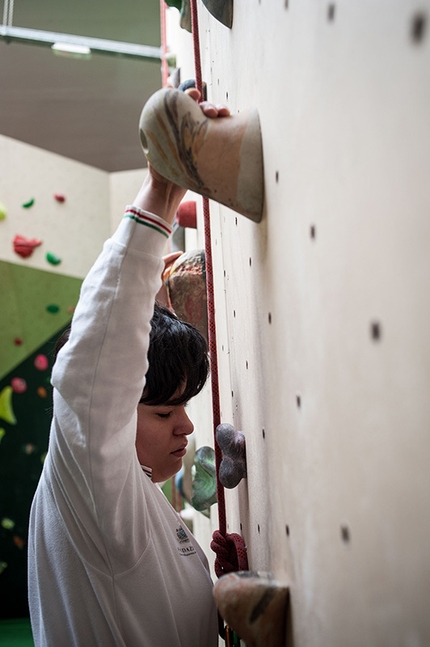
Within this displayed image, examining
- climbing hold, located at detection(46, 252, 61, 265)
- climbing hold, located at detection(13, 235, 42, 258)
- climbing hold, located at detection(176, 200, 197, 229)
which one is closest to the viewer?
climbing hold, located at detection(176, 200, 197, 229)

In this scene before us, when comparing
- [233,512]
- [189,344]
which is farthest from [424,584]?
[233,512]

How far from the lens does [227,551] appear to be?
85 centimetres

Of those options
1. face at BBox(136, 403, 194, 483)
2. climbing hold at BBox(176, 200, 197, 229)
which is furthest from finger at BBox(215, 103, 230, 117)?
climbing hold at BBox(176, 200, 197, 229)

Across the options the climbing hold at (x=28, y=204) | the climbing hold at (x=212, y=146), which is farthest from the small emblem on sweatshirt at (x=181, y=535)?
the climbing hold at (x=28, y=204)

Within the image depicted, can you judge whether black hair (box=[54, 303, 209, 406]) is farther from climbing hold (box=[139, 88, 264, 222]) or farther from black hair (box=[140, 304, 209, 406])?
climbing hold (box=[139, 88, 264, 222])

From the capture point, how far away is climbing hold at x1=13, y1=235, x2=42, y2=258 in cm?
404

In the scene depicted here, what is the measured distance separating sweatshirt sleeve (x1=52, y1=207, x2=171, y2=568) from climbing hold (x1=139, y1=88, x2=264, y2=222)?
10 cm

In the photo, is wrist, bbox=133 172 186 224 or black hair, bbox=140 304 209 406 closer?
wrist, bbox=133 172 186 224

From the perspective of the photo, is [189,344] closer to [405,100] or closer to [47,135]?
[405,100]

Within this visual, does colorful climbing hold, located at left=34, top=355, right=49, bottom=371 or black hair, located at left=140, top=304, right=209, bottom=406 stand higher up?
colorful climbing hold, located at left=34, top=355, right=49, bottom=371

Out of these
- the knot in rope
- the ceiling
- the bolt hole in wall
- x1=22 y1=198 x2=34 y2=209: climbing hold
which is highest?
the ceiling

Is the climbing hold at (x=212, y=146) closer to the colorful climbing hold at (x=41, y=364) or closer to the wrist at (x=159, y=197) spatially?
the wrist at (x=159, y=197)

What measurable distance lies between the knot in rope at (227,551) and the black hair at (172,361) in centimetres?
19

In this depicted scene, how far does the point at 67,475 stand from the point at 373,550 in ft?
1.53
